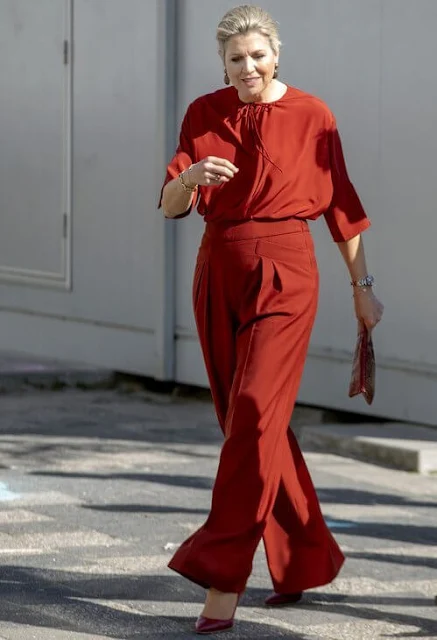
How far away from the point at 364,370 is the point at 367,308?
203 millimetres

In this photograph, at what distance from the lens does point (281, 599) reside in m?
5.44

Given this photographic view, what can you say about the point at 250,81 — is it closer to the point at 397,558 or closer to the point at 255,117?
the point at 255,117

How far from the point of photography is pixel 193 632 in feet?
16.7

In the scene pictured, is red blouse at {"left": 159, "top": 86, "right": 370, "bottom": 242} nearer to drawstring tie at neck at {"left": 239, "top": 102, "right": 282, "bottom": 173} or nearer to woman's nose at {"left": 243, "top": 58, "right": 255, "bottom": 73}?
drawstring tie at neck at {"left": 239, "top": 102, "right": 282, "bottom": 173}

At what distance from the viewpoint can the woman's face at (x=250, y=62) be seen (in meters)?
5.04

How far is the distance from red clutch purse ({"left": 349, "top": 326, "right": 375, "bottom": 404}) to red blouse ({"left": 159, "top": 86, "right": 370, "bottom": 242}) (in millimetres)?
459

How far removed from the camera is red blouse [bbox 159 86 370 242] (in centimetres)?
511

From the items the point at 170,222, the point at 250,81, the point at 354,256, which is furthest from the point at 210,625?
the point at 170,222

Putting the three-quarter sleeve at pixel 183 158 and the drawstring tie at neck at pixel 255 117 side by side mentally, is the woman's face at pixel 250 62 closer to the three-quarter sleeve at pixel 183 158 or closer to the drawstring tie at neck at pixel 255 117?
the drawstring tie at neck at pixel 255 117

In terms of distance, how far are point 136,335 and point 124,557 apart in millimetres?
5442

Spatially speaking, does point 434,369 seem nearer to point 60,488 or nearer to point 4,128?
point 60,488

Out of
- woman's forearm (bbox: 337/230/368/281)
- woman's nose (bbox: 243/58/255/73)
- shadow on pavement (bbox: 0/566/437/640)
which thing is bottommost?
shadow on pavement (bbox: 0/566/437/640)

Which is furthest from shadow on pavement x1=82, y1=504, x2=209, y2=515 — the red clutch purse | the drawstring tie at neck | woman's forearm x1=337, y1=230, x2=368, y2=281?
the drawstring tie at neck

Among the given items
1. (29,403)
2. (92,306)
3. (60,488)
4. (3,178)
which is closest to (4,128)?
(3,178)
